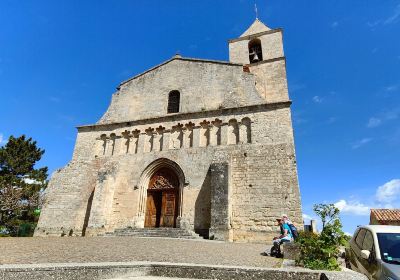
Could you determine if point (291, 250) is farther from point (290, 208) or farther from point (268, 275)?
point (290, 208)

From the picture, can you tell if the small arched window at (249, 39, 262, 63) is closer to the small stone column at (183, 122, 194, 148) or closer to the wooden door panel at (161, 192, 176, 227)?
the small stone column at (183, 122, 194, 148)

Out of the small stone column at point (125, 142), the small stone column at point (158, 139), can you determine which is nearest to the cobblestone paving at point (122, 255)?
the small stone column at point (158, 139)

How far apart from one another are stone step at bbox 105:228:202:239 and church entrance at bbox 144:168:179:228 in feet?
3.99

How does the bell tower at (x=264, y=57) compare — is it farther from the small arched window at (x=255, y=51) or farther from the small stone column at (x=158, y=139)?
the small stone column at (x=158, y=139)

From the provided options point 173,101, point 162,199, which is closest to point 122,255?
point 162,199

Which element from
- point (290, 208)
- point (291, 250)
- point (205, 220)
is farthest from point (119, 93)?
point (291, 250)

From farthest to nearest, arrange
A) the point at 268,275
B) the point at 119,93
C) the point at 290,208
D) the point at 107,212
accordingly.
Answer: the point at 119,93
the point at 107,212
the point at 290,208
the point at 268,275

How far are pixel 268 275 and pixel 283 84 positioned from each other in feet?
46.7

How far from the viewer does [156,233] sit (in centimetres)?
1176

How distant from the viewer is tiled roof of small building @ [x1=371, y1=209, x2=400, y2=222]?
20278 mm

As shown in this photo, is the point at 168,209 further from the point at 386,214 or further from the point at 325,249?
the point at 386,214

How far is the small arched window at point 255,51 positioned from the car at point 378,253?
1489cm

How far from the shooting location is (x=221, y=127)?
14188mm

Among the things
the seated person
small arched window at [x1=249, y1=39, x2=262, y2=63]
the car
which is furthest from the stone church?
the car
